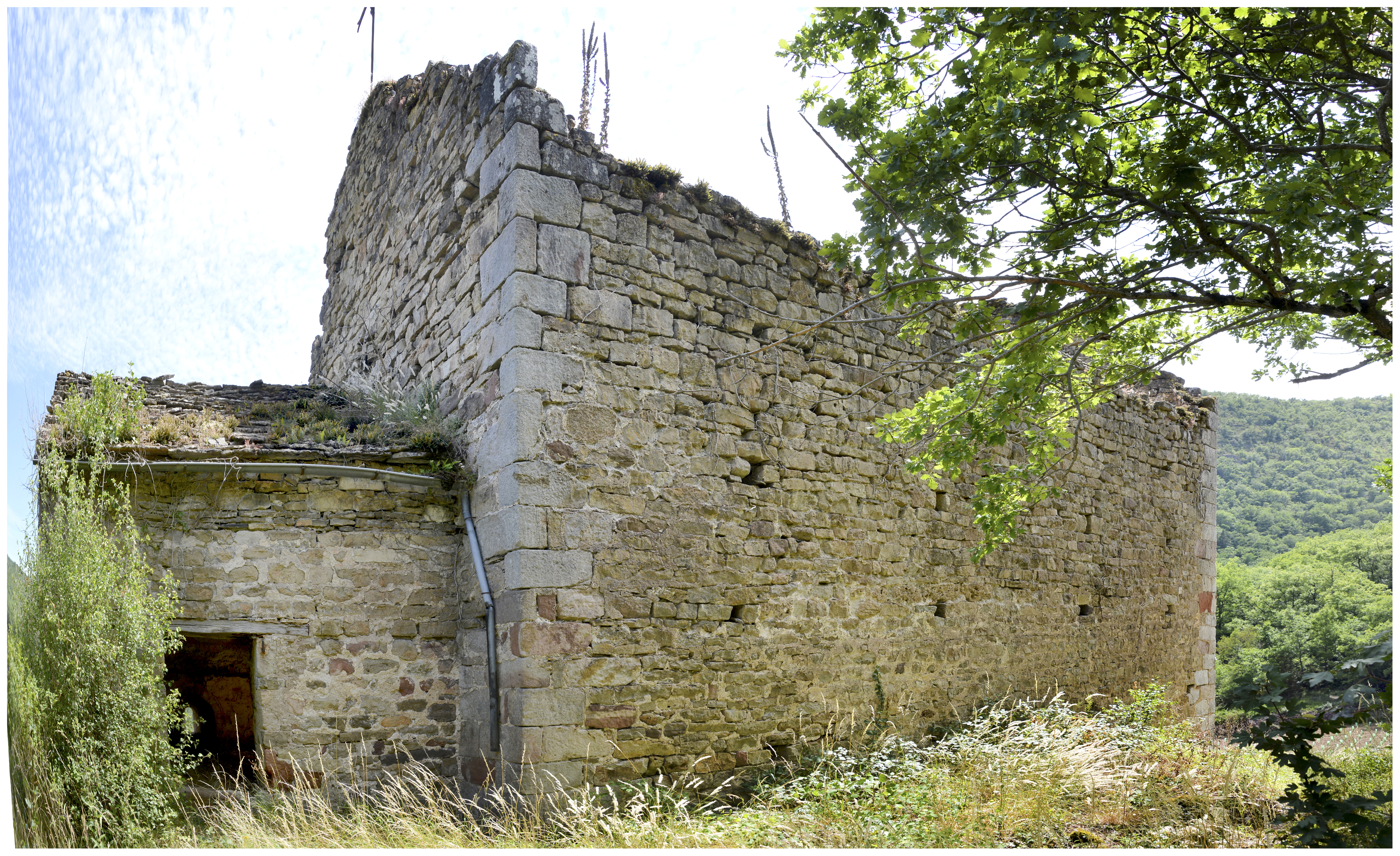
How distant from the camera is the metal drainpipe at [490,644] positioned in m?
5.36

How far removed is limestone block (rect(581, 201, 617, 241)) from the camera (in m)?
5.88

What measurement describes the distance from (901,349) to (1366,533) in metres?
3.49

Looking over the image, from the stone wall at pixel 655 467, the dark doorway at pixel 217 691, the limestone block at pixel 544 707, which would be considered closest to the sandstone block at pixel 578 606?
the stone wall at pixel 655 467

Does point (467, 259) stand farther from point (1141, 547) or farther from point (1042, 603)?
point (1141, 547)

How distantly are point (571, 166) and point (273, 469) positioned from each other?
2.75 metres

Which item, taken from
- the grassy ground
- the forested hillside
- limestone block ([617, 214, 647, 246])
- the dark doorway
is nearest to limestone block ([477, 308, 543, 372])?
limestone block ([617, 214, 647, 246])

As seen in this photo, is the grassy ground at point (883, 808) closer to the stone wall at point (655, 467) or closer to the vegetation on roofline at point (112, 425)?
the stone wall at point (655, 467)

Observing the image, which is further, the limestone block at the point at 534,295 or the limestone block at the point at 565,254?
the limestone block at the point at 565,254

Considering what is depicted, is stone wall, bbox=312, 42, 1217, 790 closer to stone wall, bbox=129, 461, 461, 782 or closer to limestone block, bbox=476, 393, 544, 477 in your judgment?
limestone block, bbox=476, 393, 544, 477

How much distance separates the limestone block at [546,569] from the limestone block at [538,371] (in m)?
0.99

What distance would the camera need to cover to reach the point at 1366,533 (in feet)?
19.7

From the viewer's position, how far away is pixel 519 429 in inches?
212

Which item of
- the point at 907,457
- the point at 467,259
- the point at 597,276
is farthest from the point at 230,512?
the point at 907,457

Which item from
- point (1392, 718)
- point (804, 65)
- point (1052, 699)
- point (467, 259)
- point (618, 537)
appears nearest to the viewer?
point (1392, 718)
